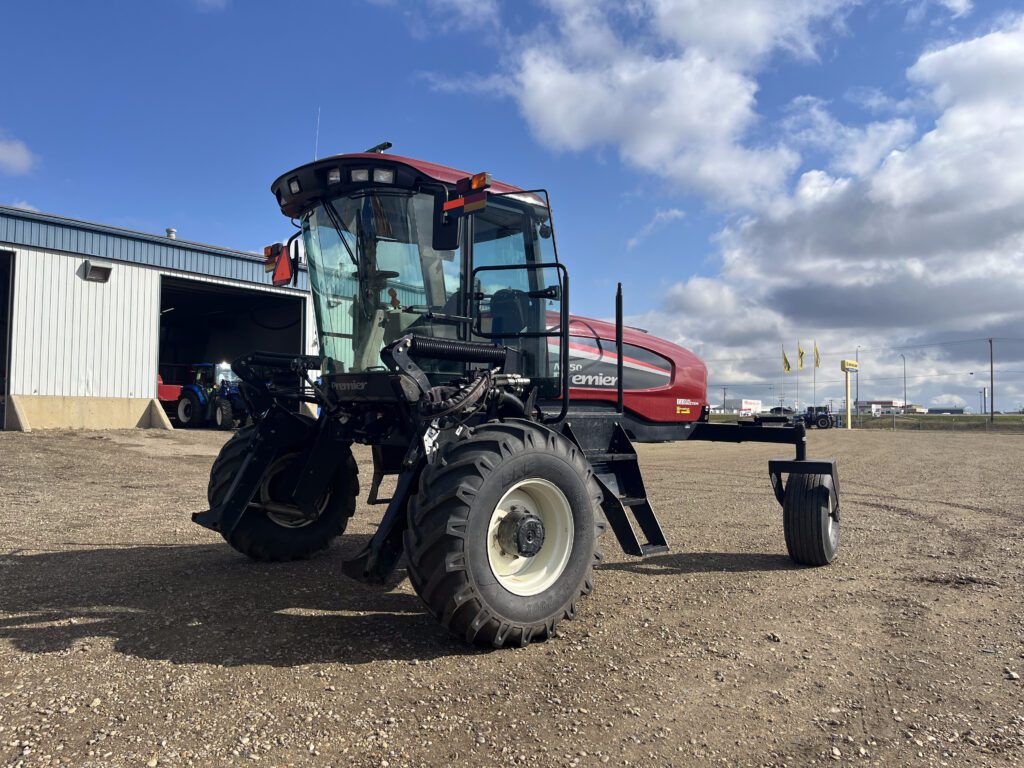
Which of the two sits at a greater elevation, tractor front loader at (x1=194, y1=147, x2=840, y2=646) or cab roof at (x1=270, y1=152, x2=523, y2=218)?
cab roof at (x1=270, y1=152, x2=523, y2=218)

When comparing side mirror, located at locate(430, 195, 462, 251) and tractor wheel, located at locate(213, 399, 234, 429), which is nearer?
side mirror, located at locate(430, 195, 462, 251)

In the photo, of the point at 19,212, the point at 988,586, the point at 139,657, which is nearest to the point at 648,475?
the point at 988,586

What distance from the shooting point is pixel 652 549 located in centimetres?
554

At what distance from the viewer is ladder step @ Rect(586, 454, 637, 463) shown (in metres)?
5.62

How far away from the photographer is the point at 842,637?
443 centimetres

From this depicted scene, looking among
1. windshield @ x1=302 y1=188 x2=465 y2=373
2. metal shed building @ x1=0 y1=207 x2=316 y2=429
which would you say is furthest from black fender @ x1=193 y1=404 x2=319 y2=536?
metal shed building @ x1=0 y1=207 x2=316 y2=429

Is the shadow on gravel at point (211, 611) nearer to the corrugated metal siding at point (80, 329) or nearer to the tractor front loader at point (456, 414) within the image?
the tractor front loader at point (456, 414)

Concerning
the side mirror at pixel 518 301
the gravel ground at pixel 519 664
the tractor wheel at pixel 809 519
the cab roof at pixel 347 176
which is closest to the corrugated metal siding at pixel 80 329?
the gravel ground at pixel 519 664

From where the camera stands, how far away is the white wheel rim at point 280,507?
19.0 feet

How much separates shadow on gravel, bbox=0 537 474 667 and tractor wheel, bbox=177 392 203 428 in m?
21.1

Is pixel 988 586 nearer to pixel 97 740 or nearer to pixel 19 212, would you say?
pixel 97 740

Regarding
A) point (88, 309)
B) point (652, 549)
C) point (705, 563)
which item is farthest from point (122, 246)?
point (652, 549)

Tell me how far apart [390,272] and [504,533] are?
1.94 meters

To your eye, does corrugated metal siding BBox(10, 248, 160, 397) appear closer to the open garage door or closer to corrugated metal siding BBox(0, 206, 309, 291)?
corrugated metal siding BBox(0, 206, 309, 291)
